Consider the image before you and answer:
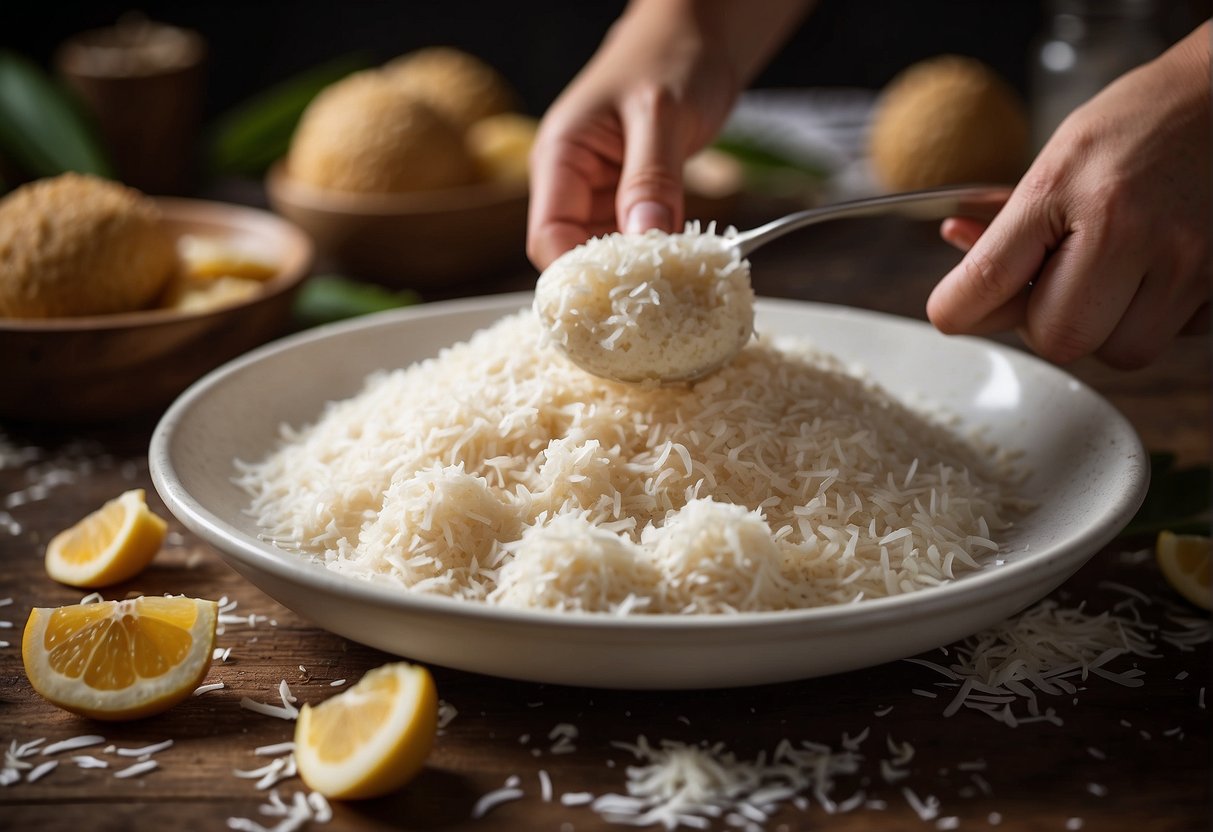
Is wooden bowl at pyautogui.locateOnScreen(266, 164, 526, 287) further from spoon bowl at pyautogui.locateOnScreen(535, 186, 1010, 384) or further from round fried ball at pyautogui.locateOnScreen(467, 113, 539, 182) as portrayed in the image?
spoon bowl at pyautogui.locateOnScreen(535, 186, 1010, 384)

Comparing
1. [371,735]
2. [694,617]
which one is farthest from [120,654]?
[694,617]

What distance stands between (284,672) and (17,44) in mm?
3940

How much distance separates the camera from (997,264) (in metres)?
1.46

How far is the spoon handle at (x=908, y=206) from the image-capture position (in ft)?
5.09

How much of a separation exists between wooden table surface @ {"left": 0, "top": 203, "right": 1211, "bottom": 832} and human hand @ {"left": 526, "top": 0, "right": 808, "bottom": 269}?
0.70m

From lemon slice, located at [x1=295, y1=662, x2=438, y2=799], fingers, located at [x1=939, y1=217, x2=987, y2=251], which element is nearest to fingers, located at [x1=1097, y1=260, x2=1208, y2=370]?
fingers, located at [x1=939, y1=217, x2=987, y2=251]

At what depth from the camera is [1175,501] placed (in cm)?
165

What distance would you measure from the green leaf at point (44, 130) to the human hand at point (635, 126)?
144 centimetres

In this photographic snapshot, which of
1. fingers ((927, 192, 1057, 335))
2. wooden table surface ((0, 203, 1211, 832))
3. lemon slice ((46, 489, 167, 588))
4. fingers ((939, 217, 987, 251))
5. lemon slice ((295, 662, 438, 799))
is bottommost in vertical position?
lemon slice ((46, 489, 167, 588))

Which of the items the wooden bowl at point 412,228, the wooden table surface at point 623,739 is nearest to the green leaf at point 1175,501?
the wooden table surface at point 623,739

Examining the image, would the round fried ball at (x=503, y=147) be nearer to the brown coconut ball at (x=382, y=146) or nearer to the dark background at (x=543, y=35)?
the brown coconut ball at (x=382, y=146)

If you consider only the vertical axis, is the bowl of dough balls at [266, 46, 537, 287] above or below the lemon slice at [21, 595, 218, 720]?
below

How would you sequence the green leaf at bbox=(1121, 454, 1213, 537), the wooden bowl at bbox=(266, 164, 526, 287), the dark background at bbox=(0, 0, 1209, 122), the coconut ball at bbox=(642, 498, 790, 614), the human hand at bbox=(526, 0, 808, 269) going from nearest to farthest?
the coconut ball at bbox=(642, 498, 790, 614)
the green leaf at bbox=(1121, 454, 1213, 537)
the human hand at bbox=(526, 0, 808, 269)
the wooden bowl at bbox=(266, 164, 526, 287)
the dark background at bbox=(0, 0, 1209, 122)

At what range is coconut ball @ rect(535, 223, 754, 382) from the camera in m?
1.40
